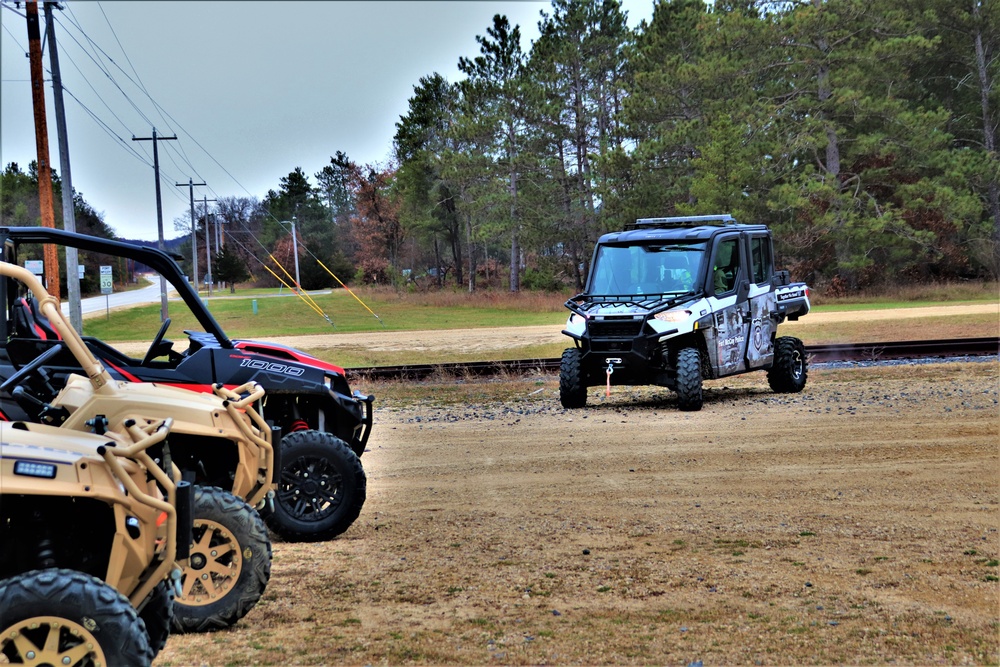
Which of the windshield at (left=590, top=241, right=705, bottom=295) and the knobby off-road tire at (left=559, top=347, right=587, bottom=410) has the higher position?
the windshield at (left=590, top=241, right=705, bottom=295)

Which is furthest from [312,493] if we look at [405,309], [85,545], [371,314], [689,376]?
[405,309]

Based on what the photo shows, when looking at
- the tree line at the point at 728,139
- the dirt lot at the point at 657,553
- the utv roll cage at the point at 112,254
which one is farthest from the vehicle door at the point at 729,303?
the tree line at the point at 728,139

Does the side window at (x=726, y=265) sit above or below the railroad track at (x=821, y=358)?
above

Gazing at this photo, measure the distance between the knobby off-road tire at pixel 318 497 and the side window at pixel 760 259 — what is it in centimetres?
1011

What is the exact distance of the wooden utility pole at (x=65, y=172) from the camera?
1031 inches

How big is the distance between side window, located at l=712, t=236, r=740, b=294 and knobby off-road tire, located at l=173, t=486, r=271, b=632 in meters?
11.0

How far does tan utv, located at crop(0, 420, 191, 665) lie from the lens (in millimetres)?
3951

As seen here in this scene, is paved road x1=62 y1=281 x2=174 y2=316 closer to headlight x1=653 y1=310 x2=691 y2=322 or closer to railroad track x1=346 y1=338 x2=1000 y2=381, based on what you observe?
railroad track x1=346 y1=338 x2=1000 y2=381

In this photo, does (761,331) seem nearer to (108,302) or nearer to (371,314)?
(108,302)

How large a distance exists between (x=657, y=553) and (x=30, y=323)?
4277 mm

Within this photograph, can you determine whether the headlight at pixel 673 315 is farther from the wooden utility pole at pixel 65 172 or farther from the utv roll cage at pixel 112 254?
the wooden utility pole at pixel 65 172

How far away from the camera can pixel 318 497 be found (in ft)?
25.5

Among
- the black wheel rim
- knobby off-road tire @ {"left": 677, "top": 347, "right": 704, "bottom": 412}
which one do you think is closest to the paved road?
knobby off-road tire @ {"left": 677, "top": 347, "right": 704, "bottom": 412}

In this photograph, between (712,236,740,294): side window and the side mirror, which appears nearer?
(712,236,740,294): side window
